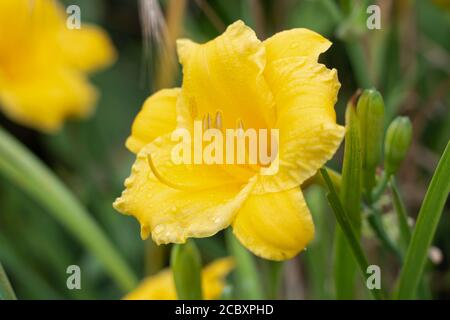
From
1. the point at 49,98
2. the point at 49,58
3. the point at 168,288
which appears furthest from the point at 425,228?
the point at 49,58

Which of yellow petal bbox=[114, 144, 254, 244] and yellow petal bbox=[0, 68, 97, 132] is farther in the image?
yellow petal bbox=[0, 68, 97, 132]

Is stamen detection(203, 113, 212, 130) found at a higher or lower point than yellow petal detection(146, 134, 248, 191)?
higher

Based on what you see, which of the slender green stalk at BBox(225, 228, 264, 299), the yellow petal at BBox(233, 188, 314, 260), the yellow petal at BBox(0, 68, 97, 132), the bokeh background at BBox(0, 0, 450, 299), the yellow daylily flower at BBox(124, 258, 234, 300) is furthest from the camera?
the yellow petal at BBox(0, 68, 97, 132)

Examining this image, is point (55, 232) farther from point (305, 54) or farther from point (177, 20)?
point (305, 54)

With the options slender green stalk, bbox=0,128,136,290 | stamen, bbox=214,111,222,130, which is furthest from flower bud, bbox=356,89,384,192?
slender green stalk, bbox=0,128,136,290

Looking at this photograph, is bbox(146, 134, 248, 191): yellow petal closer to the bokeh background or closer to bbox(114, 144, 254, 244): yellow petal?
bbox(114, 144, 254, 244): yellow petal

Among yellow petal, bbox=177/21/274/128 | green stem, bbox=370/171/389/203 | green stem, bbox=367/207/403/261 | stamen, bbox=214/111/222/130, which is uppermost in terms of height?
yellow petal, bbox=177/21/274/128
